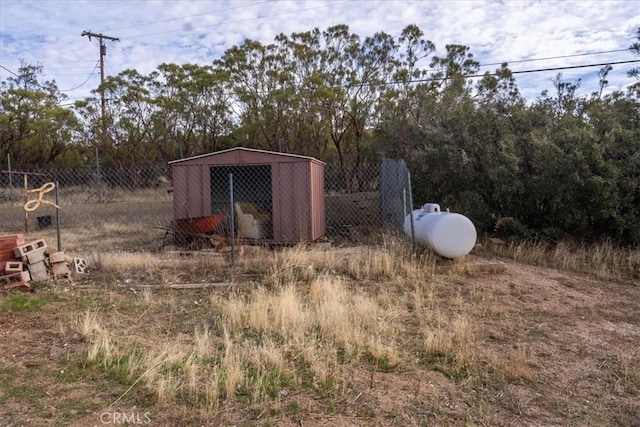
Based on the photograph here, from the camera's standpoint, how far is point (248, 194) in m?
13.5

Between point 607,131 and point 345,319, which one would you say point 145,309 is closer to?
point 345,319

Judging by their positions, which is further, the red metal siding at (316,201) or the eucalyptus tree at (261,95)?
the eucalyptus tree at (261,95)

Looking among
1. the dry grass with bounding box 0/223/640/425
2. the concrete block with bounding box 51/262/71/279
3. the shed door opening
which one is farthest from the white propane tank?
the concrete block with bounding box 51/262/71/279

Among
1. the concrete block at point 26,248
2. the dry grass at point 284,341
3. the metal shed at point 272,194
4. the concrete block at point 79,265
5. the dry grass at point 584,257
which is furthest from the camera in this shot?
the metal shed at point 272,194

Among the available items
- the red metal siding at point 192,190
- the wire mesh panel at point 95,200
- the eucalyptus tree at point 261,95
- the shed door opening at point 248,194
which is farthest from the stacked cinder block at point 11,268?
the eucalyptus tree at point 261,95

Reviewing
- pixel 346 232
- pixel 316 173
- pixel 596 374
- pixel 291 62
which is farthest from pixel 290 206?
pixel 291 62

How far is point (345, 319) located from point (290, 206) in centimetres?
564

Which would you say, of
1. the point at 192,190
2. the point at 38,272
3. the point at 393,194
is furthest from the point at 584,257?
the point at 38,272

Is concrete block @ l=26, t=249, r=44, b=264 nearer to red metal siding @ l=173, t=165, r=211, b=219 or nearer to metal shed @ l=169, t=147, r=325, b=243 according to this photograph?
metal shed @ l=169, t=147, r=325, b=243

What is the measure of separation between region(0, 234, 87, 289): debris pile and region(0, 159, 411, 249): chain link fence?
0.73 meters

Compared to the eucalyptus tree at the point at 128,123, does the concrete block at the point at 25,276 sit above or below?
below

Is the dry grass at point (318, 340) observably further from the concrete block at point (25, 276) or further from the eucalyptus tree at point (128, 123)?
the eucalyptus tree at point (128, 123)

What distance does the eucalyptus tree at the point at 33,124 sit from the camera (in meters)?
26.8

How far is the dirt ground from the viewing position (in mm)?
3426
